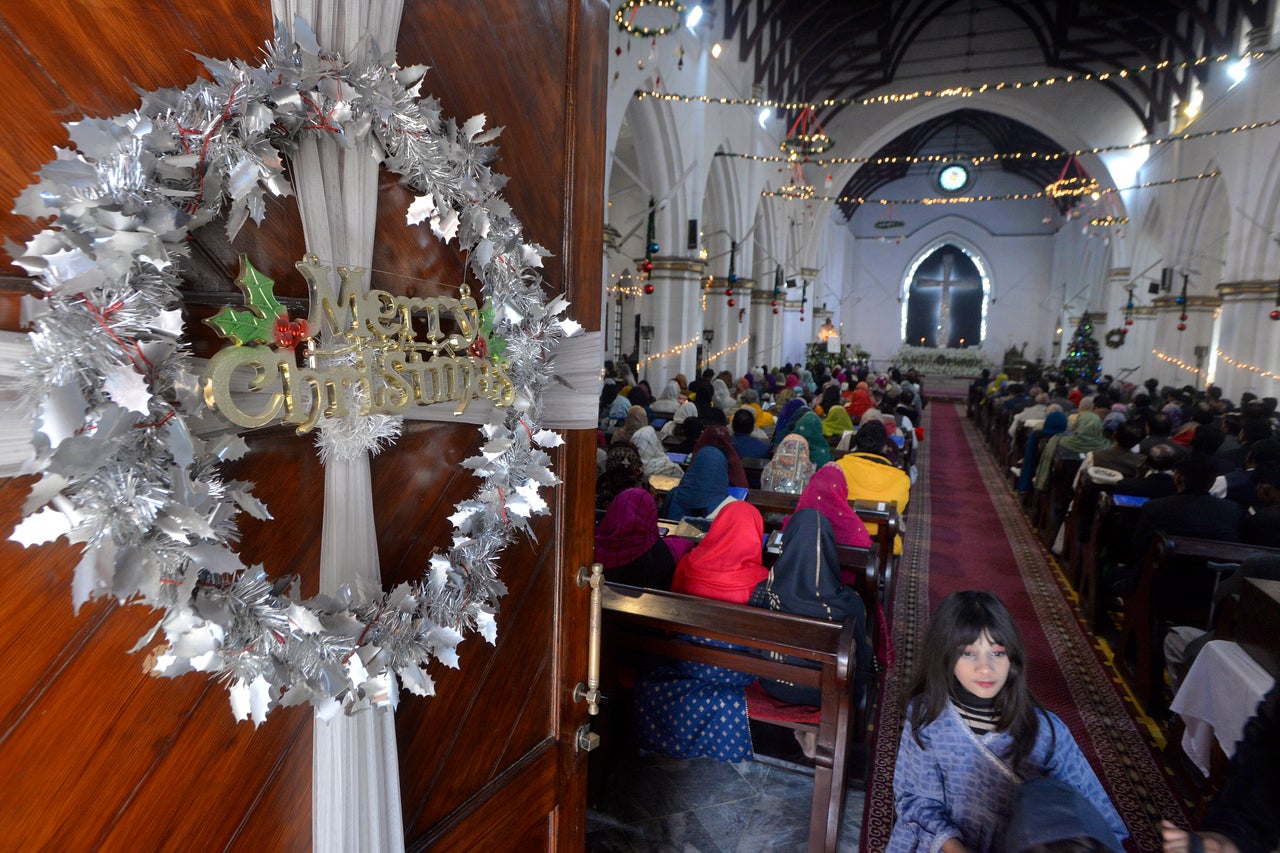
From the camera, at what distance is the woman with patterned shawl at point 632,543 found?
3.21m

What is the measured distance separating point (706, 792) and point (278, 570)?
257cm

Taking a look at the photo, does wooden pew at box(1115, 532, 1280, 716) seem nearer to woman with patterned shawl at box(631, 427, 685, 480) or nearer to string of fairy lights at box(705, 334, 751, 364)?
woman with patterned shawl at box(631, 427, 685, 480)

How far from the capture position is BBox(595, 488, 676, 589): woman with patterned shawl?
321cm

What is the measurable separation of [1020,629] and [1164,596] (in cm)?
113

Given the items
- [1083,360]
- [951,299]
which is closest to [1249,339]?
[1083,360]

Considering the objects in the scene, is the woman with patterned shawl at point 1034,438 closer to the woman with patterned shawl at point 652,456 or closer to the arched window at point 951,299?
the woman with patterned shawl at point 652,456

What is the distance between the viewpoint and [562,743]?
5.77 feet

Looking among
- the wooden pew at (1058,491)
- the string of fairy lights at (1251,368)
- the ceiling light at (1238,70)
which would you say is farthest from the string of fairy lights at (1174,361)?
the wooden pew at (1058,491)

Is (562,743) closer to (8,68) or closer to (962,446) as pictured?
(8,68)

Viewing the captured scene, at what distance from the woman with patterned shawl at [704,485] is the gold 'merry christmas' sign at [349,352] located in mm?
3426

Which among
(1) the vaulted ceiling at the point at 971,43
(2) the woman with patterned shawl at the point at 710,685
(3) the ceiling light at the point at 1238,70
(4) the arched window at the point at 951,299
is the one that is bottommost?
(2) the woman with patterned shawl at the point at 710,685

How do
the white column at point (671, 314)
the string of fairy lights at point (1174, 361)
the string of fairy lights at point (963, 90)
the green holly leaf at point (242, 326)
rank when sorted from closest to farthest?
1. the green holly leaf at point (242, 326)
2. the string of fairy lights at point (963, 90)
3. the white column at point (671, 314)
4. the string of fairy lights at point (1174, 361)

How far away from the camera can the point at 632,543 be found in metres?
3.22

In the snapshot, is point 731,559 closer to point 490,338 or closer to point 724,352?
point 490,338
